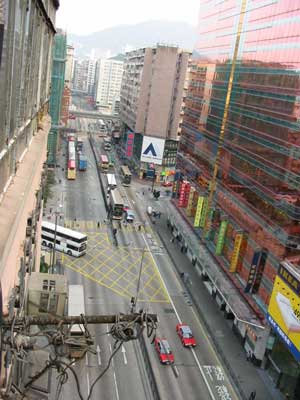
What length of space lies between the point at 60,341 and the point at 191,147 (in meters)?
52.5

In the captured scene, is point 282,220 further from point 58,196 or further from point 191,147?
point 58,196

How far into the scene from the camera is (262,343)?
3112cm

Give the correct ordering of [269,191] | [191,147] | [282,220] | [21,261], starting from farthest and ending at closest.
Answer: [191,147] < [269,191] < [282,220] < [21,261]

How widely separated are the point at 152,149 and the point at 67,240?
37722 millimetres

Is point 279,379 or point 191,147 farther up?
point 191,147

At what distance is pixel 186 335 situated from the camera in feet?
107

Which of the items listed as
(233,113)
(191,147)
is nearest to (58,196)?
(191,147)

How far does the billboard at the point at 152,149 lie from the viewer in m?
78.3

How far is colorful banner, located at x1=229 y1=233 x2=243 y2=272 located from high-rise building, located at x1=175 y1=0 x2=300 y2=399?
9cm

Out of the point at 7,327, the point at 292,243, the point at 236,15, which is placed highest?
the point at 236,15

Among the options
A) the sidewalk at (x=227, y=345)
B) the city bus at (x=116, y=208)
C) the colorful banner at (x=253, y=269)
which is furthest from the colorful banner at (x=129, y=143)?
the colorful banner at (x=253, y=269)

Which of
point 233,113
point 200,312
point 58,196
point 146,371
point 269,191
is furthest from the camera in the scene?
point 58,196

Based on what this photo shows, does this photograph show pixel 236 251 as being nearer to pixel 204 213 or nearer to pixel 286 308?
pixel 286 308

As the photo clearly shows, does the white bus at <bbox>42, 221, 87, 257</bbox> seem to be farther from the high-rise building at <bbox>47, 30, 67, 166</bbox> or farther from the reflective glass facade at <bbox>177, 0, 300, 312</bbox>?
the high-rise building at <bbox>47, 30, 67, 166</bbox>
